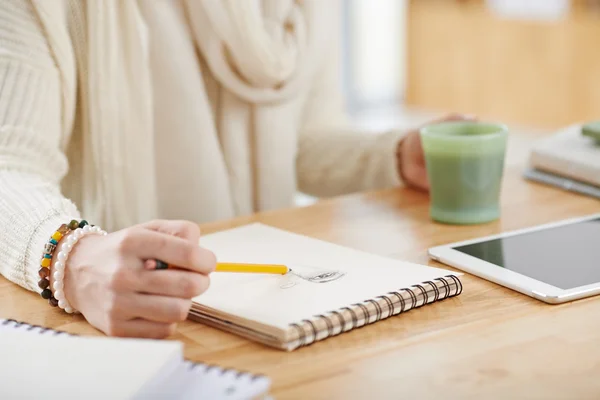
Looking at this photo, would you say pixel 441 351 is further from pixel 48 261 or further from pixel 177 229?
pixel 48 261

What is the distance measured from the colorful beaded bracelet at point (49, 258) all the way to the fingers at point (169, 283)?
13 cm

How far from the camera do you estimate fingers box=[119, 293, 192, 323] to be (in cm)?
75

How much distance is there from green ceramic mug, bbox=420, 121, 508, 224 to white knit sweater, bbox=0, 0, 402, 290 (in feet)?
0.67

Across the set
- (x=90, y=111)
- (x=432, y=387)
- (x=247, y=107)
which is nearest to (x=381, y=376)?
(x=432, y=387)

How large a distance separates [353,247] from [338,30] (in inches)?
24.6

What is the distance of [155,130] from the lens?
1.36 m

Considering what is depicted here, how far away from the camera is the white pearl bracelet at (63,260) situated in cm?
83

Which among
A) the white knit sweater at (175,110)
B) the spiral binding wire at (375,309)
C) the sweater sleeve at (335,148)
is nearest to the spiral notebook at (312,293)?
the spiral binding wire at (375,309)

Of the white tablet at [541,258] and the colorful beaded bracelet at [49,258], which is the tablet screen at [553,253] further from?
the colorful beaded bracelet at [49,258]

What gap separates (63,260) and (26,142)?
0.88 ft

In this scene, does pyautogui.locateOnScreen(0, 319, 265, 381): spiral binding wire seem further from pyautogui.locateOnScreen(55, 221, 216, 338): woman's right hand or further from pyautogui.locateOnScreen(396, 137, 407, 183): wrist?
pyautogui.locateOnScreen(396, 137, 407, 183): wrist

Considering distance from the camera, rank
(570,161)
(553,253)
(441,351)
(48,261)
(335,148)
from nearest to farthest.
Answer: (441,351)
(48,261)
(553,253)
(570,161)
(335,148)

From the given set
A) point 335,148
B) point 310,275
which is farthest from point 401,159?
point 310,275

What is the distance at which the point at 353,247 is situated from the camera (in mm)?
1020
